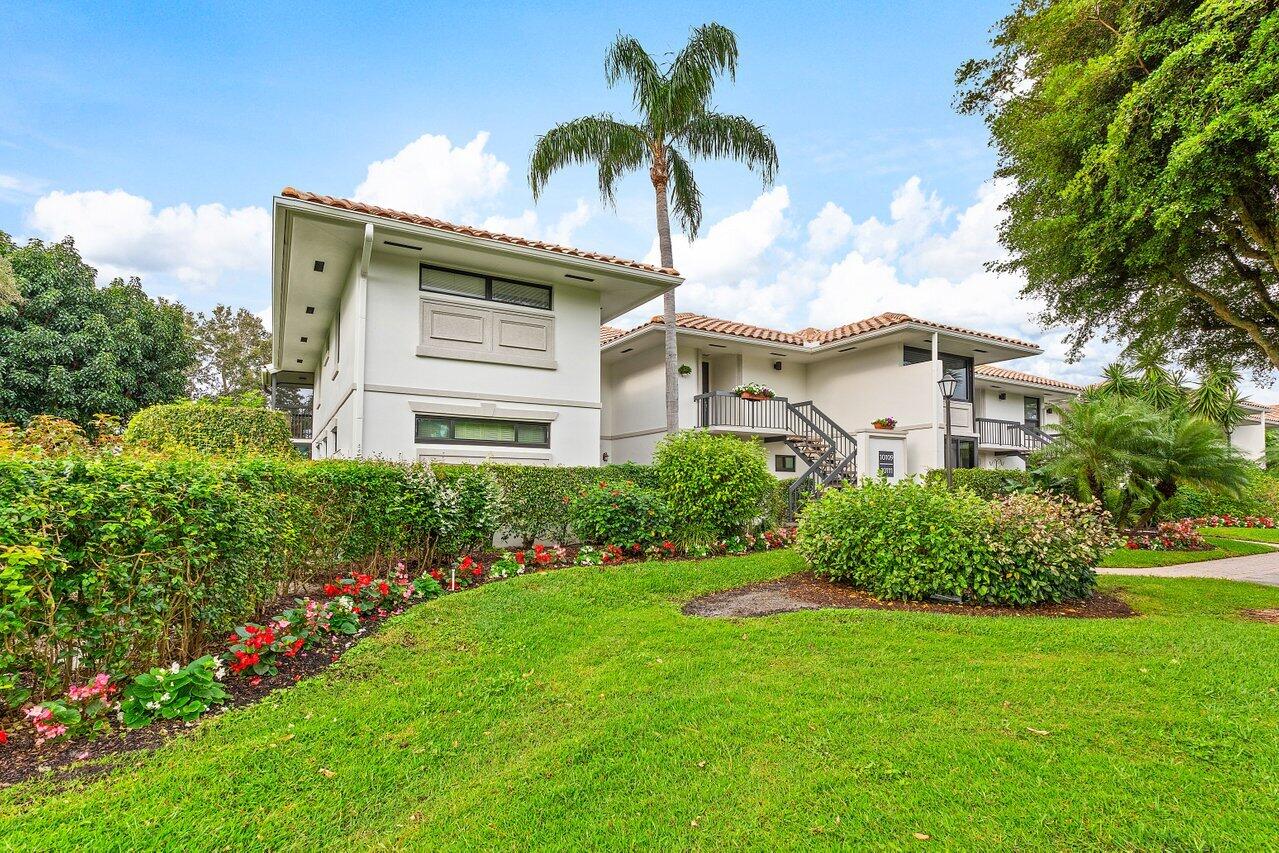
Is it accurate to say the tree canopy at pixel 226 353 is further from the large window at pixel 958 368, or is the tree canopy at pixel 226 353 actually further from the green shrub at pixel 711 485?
the large window at pixel 958 368

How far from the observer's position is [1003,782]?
2.80m

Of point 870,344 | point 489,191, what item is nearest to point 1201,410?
point 870,344

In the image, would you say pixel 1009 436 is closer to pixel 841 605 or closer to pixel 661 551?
pixel 661 551

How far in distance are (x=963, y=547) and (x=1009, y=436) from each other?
18070 mm

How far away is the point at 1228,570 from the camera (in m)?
9.67

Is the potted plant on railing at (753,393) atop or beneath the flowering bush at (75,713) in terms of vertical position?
atop

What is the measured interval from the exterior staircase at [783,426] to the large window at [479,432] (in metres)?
5.98

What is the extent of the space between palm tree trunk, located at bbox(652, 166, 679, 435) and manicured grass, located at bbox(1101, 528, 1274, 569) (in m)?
8.87

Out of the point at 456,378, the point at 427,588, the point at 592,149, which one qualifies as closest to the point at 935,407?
the point at 592,149

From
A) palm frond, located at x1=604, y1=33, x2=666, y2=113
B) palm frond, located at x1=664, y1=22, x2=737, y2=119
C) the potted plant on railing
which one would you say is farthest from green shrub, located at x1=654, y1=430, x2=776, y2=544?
palm frond, located at x1=604, y1=33, x2=666, y2=113

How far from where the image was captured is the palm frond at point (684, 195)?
614 inches

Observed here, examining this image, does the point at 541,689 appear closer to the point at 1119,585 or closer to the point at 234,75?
the point at 1119,585

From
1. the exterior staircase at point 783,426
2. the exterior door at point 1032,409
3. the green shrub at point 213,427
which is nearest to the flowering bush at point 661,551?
the exterior staircase at point 783,426

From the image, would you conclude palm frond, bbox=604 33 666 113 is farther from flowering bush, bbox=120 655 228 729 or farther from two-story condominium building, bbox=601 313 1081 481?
flowering bush, bbox=120 655 228 729
